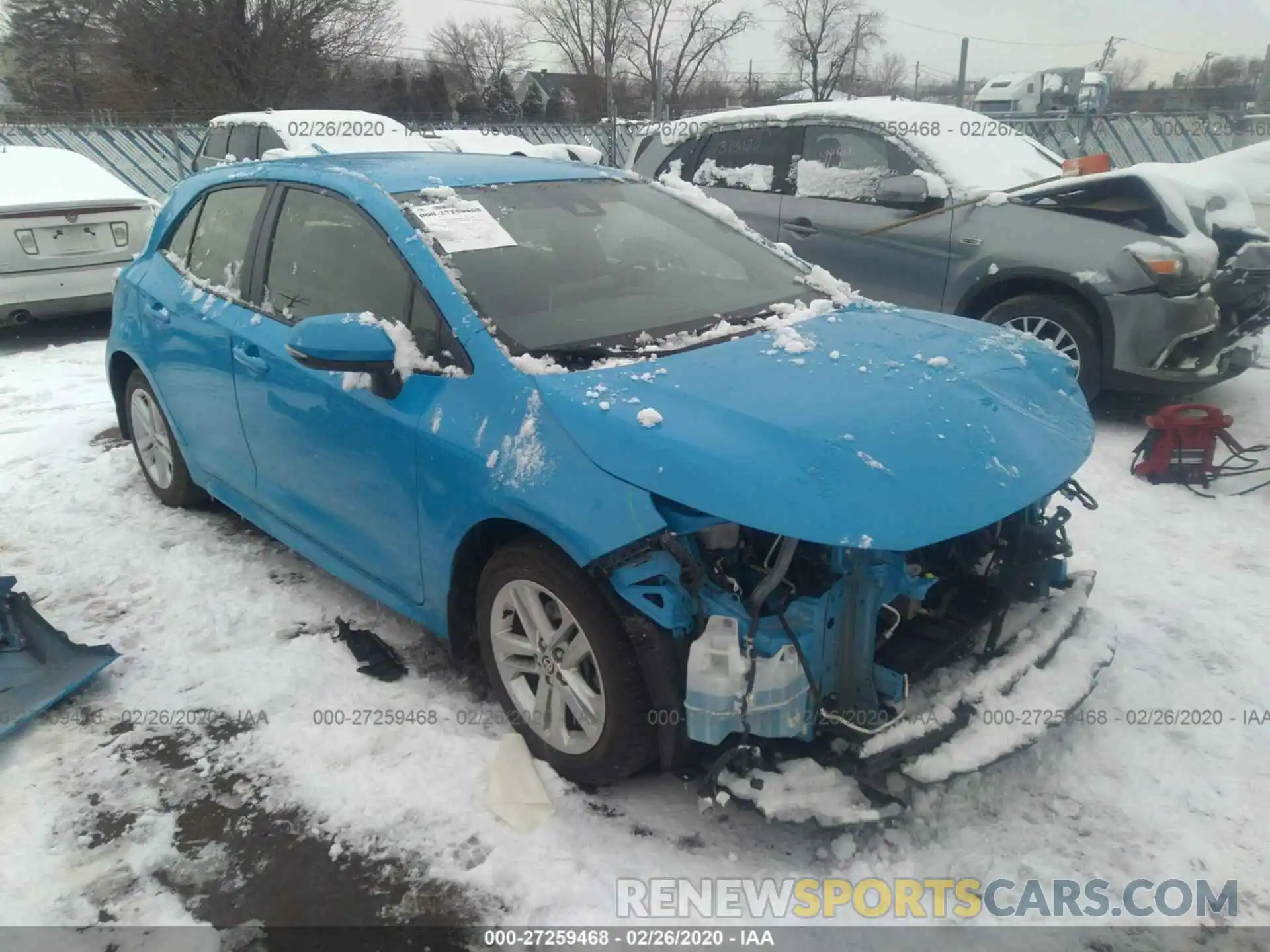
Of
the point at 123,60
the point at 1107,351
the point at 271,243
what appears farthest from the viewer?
the point at 123,60

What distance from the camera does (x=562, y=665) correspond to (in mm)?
2521

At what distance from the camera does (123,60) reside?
103 ft

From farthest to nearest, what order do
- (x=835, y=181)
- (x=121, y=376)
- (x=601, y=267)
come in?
(x=835, y=181)
(x=121, y=376)
(x=601, y=267)

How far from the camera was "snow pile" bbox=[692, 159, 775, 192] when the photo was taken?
6656mm

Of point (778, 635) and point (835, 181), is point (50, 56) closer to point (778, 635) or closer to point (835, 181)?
point (835, 181)

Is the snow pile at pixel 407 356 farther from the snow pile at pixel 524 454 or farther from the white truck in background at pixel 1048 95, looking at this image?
the white truck in background at pixel 1048 95

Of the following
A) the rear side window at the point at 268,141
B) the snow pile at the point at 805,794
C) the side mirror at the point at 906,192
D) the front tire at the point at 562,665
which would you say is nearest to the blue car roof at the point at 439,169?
the front tire at the point at 562,665

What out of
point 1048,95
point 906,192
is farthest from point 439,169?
point 1048,95

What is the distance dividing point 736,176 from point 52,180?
19.3 ft

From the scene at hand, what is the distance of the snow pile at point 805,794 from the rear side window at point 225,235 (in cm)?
279

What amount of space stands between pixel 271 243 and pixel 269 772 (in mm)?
1982

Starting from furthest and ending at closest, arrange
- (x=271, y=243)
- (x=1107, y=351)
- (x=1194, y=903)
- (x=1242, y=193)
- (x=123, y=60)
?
(x=123, y=60) < (x=1242, y=193) < (x=1107, y=351) < (x=271, y=243) < (x=1194, y=903)

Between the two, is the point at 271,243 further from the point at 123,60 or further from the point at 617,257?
the point at 123,60

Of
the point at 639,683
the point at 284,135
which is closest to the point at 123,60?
the point at 284,135
